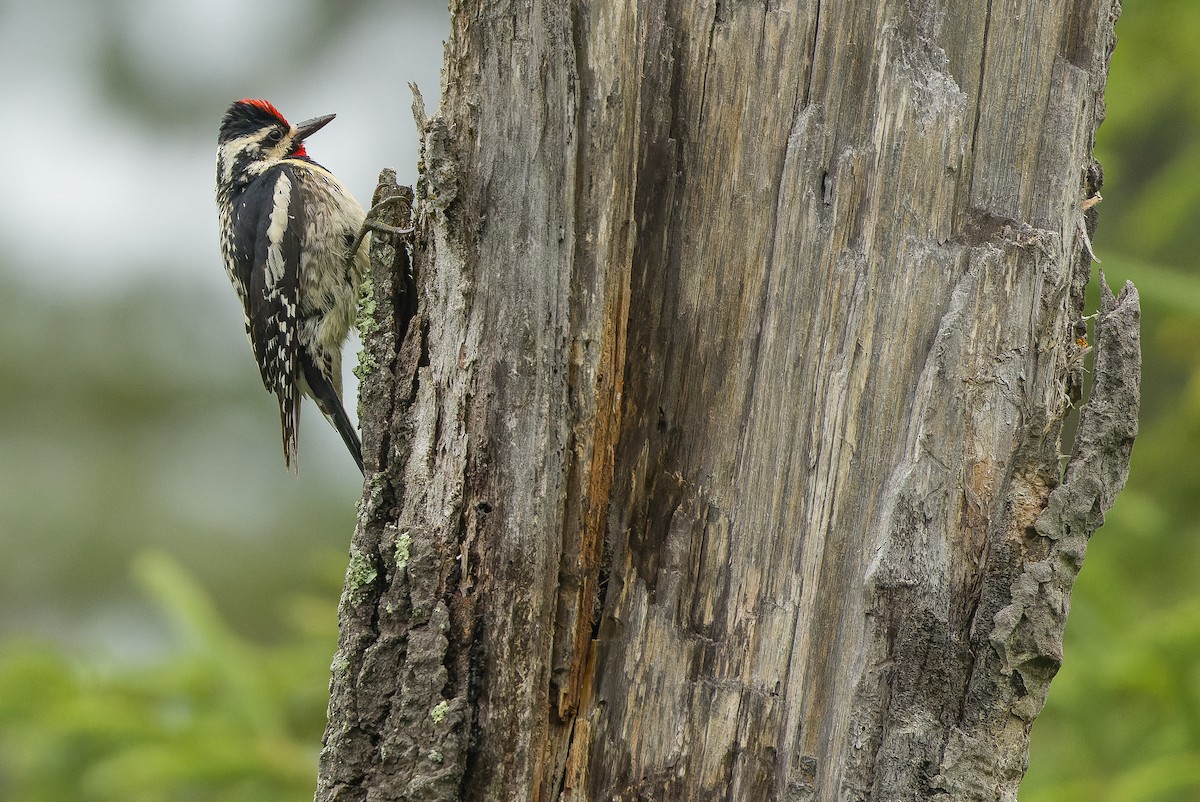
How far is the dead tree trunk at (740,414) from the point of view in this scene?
1.90 metres

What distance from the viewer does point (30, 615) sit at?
31.7ft

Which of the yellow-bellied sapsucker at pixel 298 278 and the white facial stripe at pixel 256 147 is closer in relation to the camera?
the yellow-bellied sapsucker at pixel 298 278

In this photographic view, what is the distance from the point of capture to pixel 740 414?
6.62 feet

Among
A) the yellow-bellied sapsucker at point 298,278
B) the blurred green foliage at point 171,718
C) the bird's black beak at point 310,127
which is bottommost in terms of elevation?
the blurred green foliage at point 171,718

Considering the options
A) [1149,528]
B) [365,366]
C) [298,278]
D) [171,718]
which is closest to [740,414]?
[365,366]

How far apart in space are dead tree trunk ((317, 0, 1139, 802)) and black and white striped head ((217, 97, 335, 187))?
2.83m

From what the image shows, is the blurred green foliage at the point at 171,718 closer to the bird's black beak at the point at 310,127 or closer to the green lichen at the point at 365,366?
the bird's black beak at the point at 310,127

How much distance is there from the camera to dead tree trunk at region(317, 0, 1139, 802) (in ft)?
6.24

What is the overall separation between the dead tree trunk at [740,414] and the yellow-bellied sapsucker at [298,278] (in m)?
2.23

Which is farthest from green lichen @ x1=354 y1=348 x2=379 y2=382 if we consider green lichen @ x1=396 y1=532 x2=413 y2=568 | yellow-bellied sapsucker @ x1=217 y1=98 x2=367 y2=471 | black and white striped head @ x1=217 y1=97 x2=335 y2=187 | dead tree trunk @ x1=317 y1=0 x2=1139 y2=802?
black and white striped head @ x1=217 y1=97 x2=335 y2=187

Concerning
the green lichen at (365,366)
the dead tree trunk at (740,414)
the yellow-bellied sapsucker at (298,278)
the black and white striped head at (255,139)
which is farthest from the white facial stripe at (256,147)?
the dead tree trunk at (740,414)

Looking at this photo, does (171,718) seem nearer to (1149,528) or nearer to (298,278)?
(298,278)

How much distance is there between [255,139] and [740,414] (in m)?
3.45

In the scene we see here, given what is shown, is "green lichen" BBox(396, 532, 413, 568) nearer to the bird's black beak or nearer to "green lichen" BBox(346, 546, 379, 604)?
"green lichen" BBox(346, 546, 379, 604)
